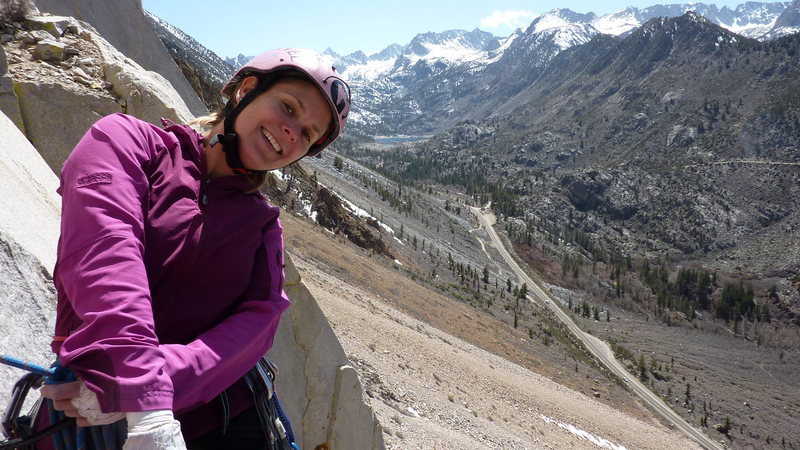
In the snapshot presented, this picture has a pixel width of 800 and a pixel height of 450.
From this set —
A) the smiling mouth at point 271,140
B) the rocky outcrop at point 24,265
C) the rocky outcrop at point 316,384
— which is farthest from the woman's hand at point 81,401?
the rocky outcrop at point 316,384

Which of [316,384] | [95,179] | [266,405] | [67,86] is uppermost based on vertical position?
[95,179]

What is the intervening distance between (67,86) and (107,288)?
19.7 ft

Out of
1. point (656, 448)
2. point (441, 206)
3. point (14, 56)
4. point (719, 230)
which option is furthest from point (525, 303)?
point (719, 230)

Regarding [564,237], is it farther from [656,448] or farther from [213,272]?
[213,272]

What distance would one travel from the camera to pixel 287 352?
720 cm

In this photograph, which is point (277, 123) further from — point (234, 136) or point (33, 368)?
point (33, 368)

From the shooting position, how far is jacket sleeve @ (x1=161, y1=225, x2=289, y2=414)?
2.27 metres

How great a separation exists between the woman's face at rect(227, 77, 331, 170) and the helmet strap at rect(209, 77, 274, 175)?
0.08ft

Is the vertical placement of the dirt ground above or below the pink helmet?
below

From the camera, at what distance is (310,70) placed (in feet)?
9.39

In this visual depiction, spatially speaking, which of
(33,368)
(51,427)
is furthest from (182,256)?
(51,427)

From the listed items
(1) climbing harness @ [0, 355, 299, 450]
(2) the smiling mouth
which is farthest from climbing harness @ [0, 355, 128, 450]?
(2) the smiling mouth

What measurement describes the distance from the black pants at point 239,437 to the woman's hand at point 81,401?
91cm

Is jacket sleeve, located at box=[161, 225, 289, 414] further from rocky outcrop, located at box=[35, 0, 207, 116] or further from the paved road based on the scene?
the paved road
